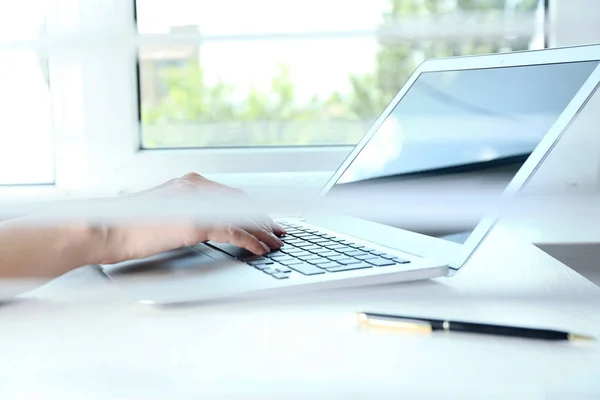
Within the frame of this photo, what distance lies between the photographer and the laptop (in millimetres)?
621

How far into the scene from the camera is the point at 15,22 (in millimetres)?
979

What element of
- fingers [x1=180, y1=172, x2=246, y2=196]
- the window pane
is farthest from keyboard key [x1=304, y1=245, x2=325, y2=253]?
the window pane

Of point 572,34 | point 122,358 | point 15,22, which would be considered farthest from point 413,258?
point 15,22

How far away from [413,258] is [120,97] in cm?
59

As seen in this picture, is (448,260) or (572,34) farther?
(572,34)

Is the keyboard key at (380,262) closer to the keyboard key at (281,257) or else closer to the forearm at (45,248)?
the keyboard key at (281,257)

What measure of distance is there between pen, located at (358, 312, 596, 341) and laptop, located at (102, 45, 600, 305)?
0.08 meters

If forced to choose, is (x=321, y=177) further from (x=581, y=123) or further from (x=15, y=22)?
(x=15, y=22)

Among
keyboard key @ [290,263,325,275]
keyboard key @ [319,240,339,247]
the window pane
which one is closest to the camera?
keyboard key @ [290,263,325,275]

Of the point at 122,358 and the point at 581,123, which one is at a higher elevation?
the point at 581,123

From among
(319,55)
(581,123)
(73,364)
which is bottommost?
(73,364)

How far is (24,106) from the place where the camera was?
1028mm

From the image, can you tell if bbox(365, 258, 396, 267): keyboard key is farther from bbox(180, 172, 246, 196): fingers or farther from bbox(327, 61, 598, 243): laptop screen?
bbox(180, 172, 246, 196): fingers

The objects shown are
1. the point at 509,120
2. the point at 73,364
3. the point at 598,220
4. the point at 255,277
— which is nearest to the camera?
the point at 73,364
